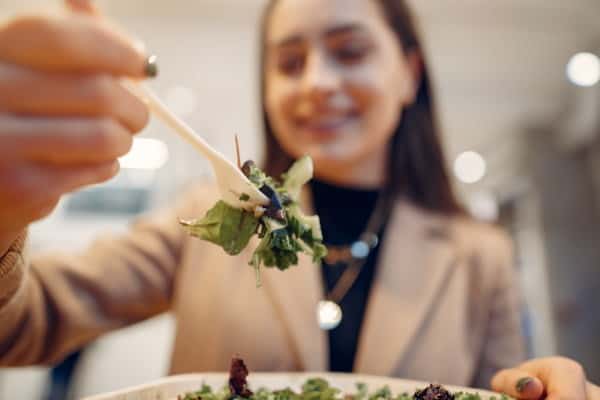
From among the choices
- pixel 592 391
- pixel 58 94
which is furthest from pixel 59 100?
pixel 592 391

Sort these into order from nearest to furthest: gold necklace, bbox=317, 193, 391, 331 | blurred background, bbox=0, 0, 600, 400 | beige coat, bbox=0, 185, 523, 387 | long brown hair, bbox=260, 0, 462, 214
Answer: beige coat, bbox=0, 185, 523, 387 < gold necklace, bbox=317, 193, 391, 331 < long brown hair, bbox=260, 0, 462, 214 < blurred background, bbox=0, 0, 600, 400

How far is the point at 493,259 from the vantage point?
1224 mm

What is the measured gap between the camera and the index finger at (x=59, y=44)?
373 mm

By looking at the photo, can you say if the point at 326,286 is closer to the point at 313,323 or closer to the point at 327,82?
the point at 313,323

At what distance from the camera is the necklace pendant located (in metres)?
1.09

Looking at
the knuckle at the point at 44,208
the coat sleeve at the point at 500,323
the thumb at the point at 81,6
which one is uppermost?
the thumb at the point at 81,6

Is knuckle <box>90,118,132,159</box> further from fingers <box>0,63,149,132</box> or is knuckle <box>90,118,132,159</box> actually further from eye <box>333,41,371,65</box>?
eye <box>333,41,371,65</box>

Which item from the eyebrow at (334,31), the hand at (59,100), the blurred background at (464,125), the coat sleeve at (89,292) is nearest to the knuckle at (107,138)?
the hand at (59,100)

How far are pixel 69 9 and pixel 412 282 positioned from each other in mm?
938

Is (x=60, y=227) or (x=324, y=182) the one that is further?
(x=60, y=227)

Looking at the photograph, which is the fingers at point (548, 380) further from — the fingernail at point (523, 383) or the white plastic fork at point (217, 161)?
the white plastic fork at point (217, 161)

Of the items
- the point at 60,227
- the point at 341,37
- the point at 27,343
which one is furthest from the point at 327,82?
the point at 60,227

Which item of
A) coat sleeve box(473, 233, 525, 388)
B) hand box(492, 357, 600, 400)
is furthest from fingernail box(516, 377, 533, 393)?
coat sleeve box(473, 233, 525, 388)

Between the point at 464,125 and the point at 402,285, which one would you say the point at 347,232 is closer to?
the point at 402,285
